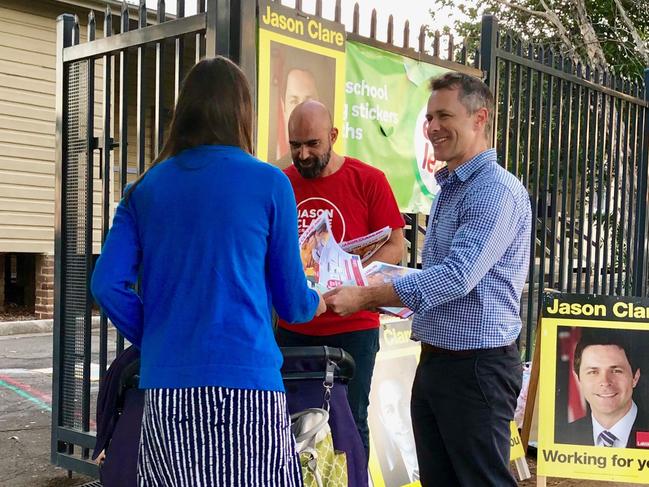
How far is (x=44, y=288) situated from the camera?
10.6 m

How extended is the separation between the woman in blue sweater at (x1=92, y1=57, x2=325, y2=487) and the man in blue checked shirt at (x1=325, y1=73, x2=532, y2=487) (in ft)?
2.18

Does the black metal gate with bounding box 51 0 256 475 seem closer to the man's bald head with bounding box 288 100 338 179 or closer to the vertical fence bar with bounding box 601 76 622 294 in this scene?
the man's bald head with bounding box 288 100 338 179

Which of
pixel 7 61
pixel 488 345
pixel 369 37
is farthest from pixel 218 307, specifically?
pixel 7 61

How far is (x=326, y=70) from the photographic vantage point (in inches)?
153

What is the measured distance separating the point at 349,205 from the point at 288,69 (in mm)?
845

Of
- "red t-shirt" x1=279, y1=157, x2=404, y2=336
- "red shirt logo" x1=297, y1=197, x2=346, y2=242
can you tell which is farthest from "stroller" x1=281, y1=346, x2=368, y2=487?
"red shirt logo" x1=297, y1=197, x2=346, y2=242

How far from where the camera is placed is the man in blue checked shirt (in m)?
2.44

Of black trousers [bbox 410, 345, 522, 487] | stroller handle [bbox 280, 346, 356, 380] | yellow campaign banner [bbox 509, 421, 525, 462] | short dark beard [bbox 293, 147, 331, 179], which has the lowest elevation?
yellow campaign banner [bbox 509, 421, 525, 462]

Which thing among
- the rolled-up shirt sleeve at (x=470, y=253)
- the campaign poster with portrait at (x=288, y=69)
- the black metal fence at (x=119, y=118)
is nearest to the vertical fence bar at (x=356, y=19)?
the black metal fence at (x=119, y=118)

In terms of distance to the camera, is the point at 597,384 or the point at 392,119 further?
the point at 597,384

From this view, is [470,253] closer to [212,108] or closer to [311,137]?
[212,108]

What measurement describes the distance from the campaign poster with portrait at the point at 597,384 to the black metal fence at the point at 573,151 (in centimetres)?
74

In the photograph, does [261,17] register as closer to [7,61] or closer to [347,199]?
[347,199]

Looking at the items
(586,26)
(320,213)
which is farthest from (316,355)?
(586,26)
